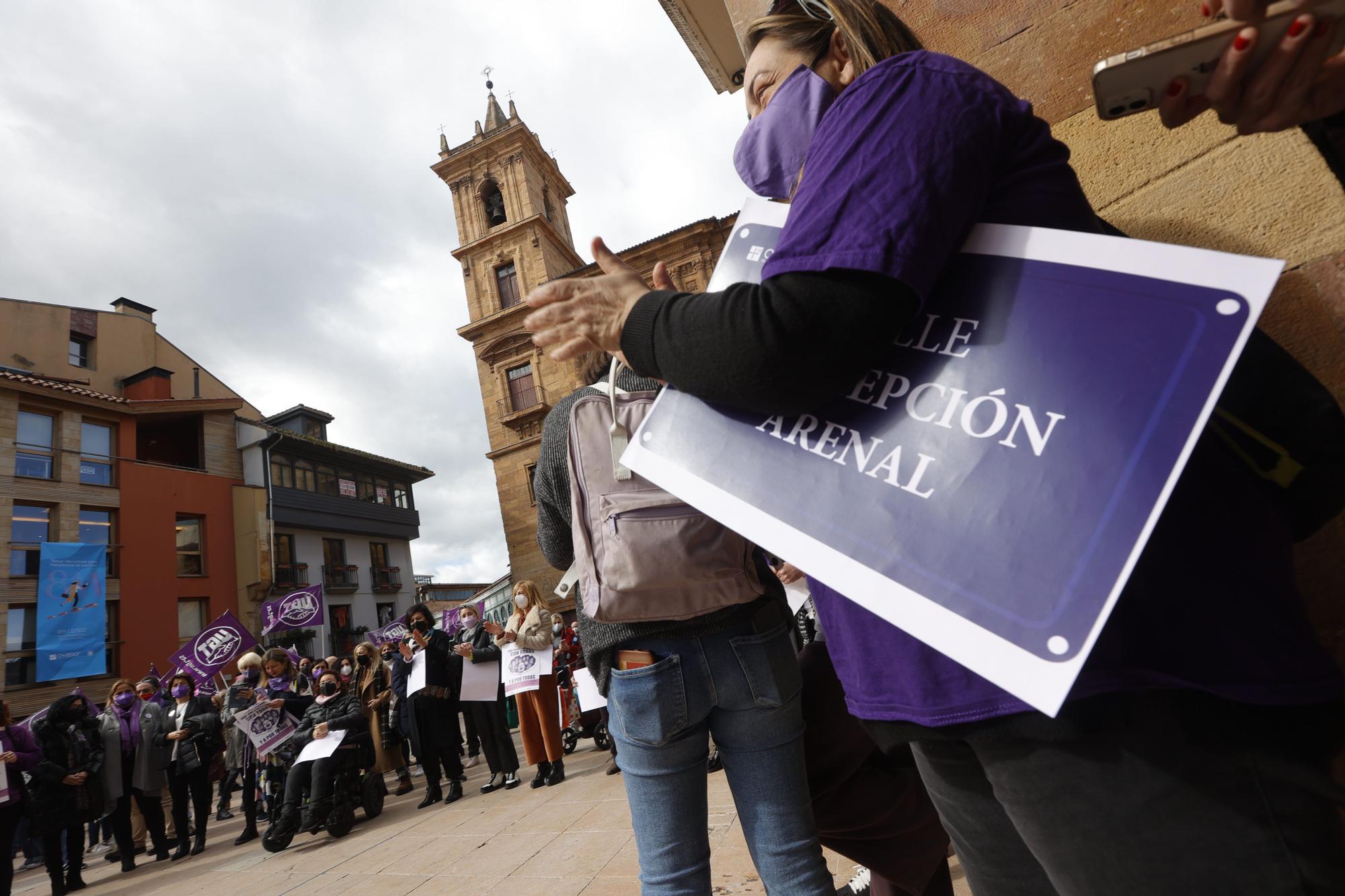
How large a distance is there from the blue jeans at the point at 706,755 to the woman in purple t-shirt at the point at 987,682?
70cm

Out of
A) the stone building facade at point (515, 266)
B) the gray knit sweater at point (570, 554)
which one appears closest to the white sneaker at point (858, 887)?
the gray knit sweater at point (570, 554)

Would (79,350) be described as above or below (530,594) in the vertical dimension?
above

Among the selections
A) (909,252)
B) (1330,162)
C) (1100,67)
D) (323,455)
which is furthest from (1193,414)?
(323,455)

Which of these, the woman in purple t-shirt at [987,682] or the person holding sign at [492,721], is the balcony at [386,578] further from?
the woman in purple t-shirt at [987,682]

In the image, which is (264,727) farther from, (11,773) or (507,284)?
(507,284)

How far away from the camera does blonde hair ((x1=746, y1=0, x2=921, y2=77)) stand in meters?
1.15

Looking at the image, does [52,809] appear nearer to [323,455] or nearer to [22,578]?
[22,578]

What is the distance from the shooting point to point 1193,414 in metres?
0.64

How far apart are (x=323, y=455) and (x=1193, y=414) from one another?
34.3 m

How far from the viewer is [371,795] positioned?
272 inches

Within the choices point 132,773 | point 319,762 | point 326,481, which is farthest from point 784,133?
point 326,481

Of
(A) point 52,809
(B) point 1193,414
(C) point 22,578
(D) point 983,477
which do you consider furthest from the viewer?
(C) point 22,578

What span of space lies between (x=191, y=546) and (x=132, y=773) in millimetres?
20773

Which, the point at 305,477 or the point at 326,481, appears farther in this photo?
the point at 326,481
